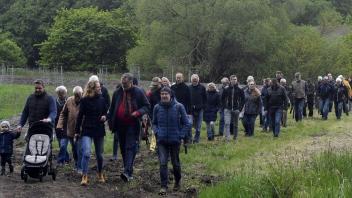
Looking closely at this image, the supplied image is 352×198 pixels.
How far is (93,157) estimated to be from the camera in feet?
53.2

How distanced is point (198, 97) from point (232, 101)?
1.40 m

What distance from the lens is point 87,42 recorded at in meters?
75.2

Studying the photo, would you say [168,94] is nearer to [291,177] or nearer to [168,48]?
[291,177]

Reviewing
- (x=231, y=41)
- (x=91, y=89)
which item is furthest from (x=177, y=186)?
(x=231, y=41)

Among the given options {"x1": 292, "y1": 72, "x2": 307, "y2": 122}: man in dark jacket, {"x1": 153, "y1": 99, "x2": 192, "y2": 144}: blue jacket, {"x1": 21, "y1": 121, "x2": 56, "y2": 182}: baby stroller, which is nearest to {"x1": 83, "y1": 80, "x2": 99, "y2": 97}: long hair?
{"x1": 21, "y1": 121, "x2": 56, "y2": 182}: baby stroller

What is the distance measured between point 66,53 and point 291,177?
222ft

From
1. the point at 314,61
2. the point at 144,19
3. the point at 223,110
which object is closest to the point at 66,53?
the point at 144,19

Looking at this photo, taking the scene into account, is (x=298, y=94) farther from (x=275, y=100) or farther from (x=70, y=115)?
(x=70, y=115)

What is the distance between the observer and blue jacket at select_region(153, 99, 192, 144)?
37.8 feet

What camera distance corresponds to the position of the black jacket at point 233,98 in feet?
61.2

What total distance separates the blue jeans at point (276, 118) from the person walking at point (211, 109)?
1924mm

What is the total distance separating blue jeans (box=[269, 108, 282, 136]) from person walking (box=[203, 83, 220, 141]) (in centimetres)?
192

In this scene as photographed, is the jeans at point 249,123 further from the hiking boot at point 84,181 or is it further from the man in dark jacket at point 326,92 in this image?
the hiking boot at point 84,181

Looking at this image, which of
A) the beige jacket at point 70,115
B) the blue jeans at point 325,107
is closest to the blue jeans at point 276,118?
the blue jeans at point 325,107
